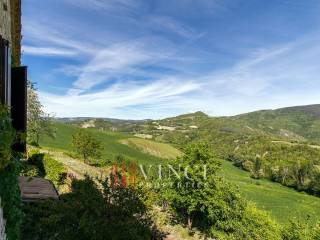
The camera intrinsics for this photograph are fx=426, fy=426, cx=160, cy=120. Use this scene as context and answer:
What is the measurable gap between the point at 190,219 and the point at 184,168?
23.8ft

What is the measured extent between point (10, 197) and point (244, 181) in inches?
5234

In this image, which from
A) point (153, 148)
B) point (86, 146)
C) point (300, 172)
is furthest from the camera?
point (300, 172)

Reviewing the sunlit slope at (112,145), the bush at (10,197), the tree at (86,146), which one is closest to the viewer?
the bush at (10,197)

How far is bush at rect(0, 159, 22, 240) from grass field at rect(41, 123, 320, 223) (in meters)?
91.5

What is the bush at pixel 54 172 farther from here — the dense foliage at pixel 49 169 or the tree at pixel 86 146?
the tree at pixel 86 146

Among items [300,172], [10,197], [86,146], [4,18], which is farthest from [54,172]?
[300,172]

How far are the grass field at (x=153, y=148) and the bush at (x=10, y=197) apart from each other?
118142mm

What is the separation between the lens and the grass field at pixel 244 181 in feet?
350

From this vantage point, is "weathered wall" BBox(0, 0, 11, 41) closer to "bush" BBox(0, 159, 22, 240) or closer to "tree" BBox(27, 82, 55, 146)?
"bush" BBox(0, 159, 22, 240)

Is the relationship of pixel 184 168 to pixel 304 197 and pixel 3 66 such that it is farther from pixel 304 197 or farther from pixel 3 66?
pixel 304 197

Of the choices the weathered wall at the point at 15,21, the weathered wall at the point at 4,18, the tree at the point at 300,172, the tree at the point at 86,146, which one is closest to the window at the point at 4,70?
the weathered wall at the point at 4,18

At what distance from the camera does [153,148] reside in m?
135

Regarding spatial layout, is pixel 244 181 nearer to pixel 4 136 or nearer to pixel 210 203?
pixel 210 203

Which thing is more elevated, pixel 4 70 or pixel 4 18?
pixel 4 18
